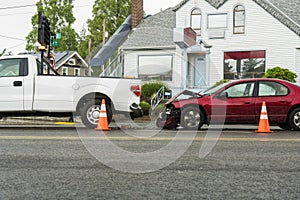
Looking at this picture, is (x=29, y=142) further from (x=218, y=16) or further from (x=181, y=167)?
(x=218, y=16)

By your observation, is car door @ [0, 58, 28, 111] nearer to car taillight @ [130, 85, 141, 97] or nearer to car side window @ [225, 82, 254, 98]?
car taillight @ [130, 85, 141, 97]

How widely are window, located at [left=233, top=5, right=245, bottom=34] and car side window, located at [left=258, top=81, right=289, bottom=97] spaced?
16958mm

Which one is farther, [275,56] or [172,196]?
[275,56]

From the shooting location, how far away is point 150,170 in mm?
6168

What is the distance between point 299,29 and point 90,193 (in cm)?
2478

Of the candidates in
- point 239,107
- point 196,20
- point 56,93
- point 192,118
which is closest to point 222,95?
point 239,107

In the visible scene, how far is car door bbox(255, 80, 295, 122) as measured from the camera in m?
12.2

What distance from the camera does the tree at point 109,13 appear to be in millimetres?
41250

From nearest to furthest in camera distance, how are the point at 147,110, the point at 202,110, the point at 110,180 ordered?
the point at 110,180
the point at 202,110
the point at 147,110

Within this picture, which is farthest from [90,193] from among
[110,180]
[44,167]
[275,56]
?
[275,56]

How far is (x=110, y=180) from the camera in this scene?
5504 millimetres

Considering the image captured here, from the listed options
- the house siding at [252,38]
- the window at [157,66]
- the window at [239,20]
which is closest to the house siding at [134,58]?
the window at [157,66]

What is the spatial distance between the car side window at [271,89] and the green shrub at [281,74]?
13.8m

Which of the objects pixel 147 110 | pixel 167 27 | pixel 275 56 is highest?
pixel 167 27
